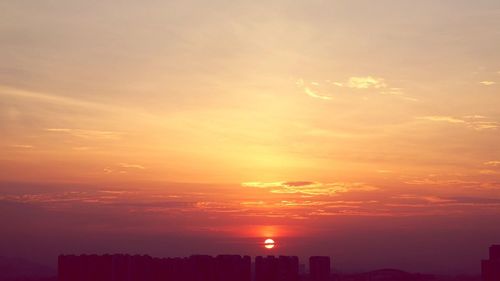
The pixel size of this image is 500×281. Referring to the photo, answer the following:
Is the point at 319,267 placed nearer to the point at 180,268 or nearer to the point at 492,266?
the point at 180,268

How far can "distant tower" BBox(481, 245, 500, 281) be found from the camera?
43469mm

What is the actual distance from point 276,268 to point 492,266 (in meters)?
13.5

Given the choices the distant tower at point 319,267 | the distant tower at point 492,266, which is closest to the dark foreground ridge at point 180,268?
the distant tower at point 319,267

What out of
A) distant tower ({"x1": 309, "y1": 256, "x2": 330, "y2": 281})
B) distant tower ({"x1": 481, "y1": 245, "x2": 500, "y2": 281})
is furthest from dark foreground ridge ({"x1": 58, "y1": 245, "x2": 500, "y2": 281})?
distant tower ({"x1": 481, "y1": 245, "x2": 500, "y2": 281})

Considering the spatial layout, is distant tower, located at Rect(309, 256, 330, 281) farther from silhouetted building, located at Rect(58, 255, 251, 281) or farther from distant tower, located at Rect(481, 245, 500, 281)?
distant tower, located at Rect(481, 245, 500, 281)

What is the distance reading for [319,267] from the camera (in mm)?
49312

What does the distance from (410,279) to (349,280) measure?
611 centimetres

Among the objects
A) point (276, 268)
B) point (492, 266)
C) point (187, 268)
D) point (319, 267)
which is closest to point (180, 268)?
point (187, 268)

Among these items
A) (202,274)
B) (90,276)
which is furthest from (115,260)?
(202,274)

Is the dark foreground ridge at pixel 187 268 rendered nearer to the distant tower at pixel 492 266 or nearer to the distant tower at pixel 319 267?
the distant tower at pixel 319 267

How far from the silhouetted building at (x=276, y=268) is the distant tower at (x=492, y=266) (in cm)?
1163

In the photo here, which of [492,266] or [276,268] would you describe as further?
[276,268]

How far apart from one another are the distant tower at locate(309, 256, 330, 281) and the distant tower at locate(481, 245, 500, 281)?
32.1ft

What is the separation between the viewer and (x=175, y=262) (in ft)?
171
